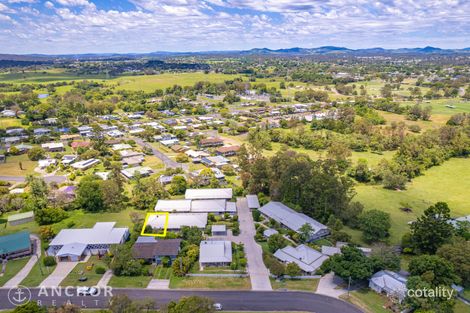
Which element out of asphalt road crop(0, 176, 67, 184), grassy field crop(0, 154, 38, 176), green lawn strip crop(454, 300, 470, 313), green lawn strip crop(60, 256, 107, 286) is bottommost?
green lawn strip crop(454, 300, 470, 313)

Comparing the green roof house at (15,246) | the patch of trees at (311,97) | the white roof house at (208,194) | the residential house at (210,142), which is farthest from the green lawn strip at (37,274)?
the patch of trees at (311,97)

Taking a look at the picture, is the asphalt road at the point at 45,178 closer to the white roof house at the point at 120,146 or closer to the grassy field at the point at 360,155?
the white roof house at the point at 120,146

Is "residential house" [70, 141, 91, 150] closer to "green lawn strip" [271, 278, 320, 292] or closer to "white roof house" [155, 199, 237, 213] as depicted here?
"white roof house" [155, 199, 237, 213]

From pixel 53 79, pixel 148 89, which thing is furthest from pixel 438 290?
pixel 53 79

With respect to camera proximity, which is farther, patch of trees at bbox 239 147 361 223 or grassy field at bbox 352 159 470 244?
grassy field at bbox 352 159 470 244

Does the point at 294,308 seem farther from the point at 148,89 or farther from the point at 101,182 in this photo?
the point at 148,89

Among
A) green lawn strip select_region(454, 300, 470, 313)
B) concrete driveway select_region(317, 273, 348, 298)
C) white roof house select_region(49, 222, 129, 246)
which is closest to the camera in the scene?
green lawn strip select_region(454, 300, 470, 313)

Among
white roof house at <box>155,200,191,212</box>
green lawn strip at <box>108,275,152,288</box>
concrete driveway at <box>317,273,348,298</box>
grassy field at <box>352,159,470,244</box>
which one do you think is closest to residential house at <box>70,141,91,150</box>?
white roof house at <box>155,200,191,212</box>
